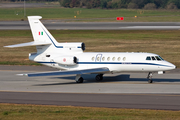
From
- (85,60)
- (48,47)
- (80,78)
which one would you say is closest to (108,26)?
(48,47)

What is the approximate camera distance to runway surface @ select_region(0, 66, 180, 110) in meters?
22.3

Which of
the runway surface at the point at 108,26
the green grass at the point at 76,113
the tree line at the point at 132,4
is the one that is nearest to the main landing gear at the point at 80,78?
the green grass at the point at 76,113

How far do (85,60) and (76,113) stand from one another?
42.1ft

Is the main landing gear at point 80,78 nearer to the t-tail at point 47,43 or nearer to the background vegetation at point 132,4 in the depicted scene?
the t-tail at point 47,43

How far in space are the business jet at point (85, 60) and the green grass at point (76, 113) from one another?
8.40m

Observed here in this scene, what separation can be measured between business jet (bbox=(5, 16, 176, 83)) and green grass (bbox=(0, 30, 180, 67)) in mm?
9910

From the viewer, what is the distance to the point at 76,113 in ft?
62.5

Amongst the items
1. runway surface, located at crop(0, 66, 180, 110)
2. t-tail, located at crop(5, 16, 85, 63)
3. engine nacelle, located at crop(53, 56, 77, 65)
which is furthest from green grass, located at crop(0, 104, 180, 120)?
t-tail, located at crop(5, 16, 85, 63)

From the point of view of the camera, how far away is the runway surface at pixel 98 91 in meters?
22.3

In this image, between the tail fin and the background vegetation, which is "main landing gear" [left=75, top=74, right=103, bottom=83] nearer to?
the tail fin

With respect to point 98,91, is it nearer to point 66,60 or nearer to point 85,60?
point 85,60

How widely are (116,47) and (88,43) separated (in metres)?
6.89

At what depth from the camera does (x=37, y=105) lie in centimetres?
2166

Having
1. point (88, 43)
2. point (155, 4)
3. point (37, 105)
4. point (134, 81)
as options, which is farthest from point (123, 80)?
point (155, 4)
